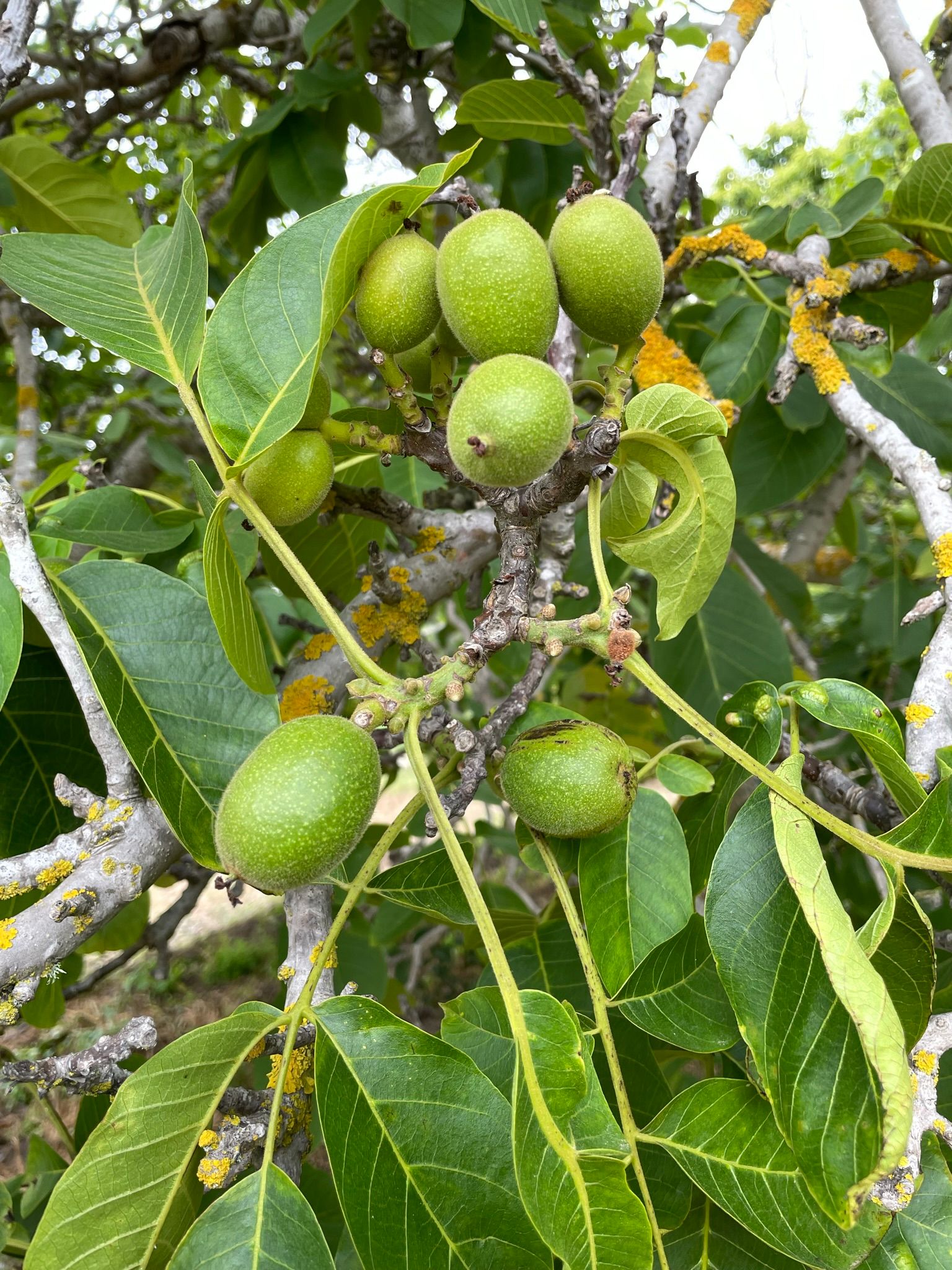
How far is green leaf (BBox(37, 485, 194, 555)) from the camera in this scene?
4.17 feet

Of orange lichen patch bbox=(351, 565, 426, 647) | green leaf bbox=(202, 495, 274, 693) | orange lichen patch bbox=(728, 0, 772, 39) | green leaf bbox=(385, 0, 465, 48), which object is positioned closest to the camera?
green leaf bbox=(202, 495, 274, 693)

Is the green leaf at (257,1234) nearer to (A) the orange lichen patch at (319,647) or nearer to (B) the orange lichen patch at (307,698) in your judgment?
(B) the orange lichen patch at (307,698)

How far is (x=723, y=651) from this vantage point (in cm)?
198

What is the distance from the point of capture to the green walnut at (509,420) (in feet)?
2.75

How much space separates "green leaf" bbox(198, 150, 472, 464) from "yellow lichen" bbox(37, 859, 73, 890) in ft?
1.73

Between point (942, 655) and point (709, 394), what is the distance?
0.82m

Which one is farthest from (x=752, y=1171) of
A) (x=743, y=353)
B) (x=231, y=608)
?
(x=743, y=353)

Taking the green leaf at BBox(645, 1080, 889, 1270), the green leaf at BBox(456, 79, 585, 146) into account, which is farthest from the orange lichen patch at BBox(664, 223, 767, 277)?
the green leaf at BBox(645, 1080, 889, 1270)

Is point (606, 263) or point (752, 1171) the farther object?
point (606, 263)

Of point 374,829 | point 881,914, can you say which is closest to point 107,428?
point 374,829

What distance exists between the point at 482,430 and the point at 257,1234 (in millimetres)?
835

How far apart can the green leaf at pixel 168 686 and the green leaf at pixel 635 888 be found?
44 cm

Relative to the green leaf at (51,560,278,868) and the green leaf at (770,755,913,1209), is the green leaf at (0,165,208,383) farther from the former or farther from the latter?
the green leaf at (770,755,913,1209)

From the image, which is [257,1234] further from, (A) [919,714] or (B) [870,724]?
(A) [919,714]
